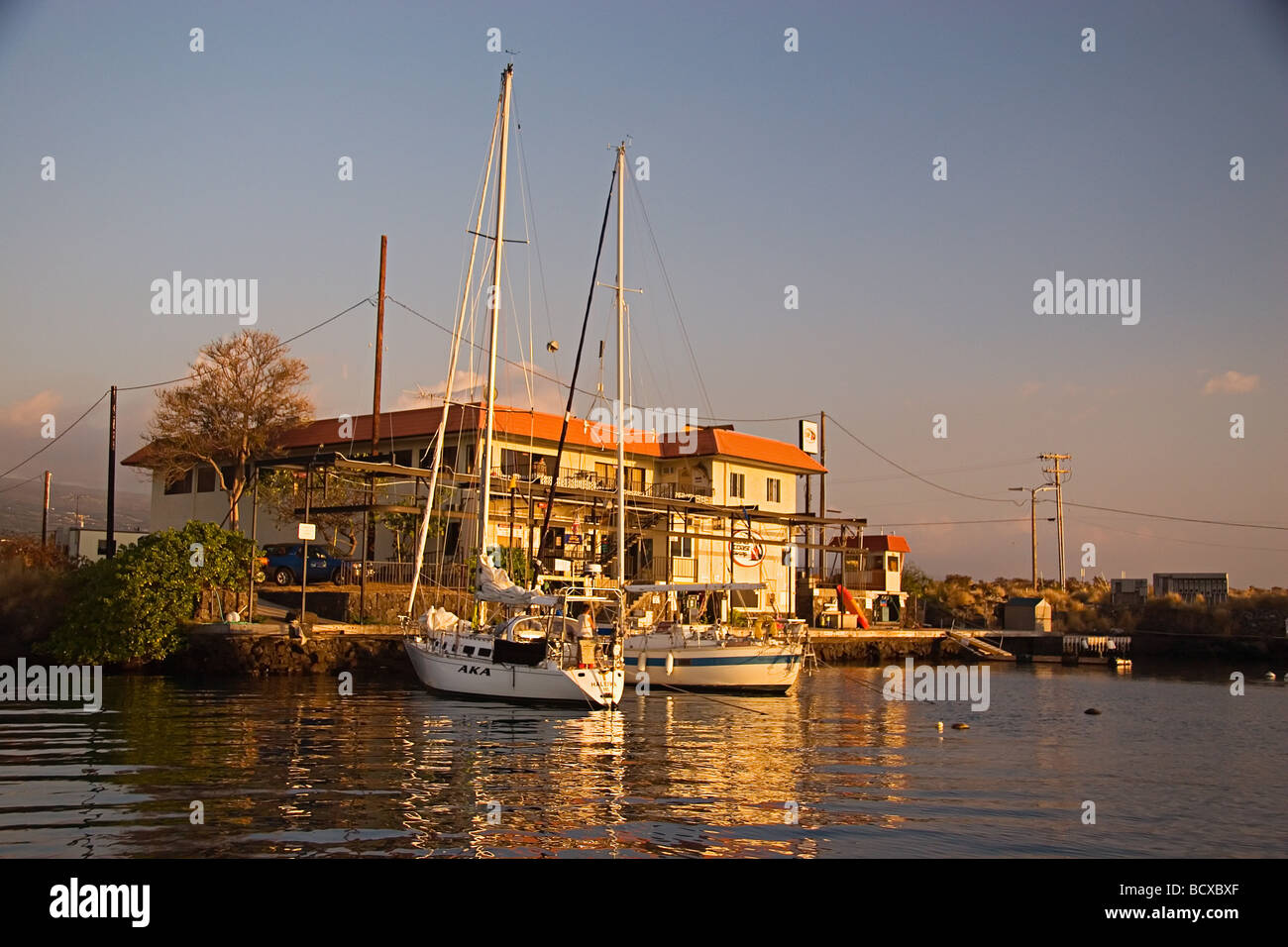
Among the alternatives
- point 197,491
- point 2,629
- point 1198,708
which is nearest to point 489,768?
point 1198,708

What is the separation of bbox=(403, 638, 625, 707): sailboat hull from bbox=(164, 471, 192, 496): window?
38341 millimetres

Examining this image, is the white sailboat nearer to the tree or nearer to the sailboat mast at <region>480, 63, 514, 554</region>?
the sailboat mast at <region>480, 63, 514, 554</region>

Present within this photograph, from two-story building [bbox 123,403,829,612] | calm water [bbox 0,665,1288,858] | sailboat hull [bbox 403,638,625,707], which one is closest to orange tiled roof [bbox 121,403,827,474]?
two-story building [bbox 123,403,829,612]

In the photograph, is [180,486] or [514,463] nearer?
[514,463]

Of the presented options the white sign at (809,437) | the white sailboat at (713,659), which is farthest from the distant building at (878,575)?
the white sailboat at (713,659)

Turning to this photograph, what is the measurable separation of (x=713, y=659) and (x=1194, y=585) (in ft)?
205

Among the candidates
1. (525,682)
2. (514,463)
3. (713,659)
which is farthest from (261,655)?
(514,463)

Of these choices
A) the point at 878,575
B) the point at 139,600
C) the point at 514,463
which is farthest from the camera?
the point at 878,575

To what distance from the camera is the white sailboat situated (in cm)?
4122

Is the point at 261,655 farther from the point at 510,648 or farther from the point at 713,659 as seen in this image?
the point at 713,659

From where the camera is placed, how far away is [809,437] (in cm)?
7981

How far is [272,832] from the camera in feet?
49.7
